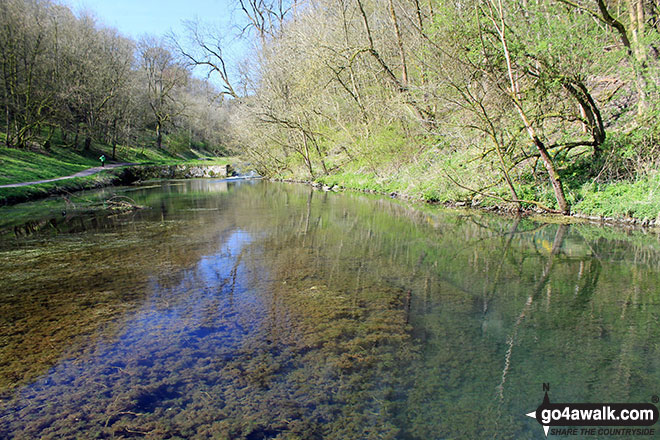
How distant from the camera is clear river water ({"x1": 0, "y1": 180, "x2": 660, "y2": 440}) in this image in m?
2.62

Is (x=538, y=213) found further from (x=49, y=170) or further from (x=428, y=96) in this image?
(x=49, y=170)

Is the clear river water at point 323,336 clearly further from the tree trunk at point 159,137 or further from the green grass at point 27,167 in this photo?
the tree trunk at point 159,137

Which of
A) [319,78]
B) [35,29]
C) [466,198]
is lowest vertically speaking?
[466,198]

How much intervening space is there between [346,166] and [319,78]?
18.5 feet

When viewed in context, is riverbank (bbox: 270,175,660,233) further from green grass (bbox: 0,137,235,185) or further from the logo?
green grass (bbox: 0,137,235,185)

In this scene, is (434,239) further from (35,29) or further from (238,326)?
(35,29)

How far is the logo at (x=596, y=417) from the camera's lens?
8.12ft

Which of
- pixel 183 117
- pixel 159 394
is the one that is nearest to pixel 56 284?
pixel 159 394

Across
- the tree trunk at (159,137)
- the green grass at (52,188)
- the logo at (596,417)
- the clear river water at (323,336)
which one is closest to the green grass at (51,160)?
the green grass at (52,188)

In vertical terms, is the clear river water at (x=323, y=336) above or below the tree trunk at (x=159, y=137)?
below

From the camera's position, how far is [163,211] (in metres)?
12.5

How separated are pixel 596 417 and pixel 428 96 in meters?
10.9

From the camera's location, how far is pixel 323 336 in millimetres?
3682

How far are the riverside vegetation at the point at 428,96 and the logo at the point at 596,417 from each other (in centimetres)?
687
